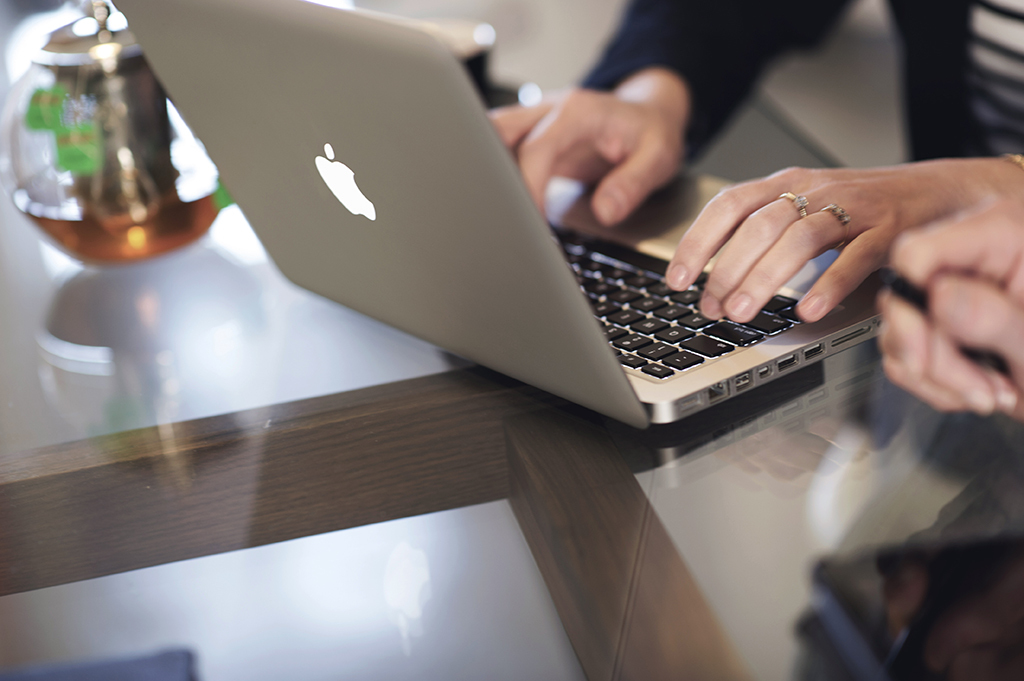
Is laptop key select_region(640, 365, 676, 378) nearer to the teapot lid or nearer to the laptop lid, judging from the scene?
the laptop lid


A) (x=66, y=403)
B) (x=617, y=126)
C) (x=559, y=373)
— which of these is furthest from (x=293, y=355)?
(x=617, y=126)

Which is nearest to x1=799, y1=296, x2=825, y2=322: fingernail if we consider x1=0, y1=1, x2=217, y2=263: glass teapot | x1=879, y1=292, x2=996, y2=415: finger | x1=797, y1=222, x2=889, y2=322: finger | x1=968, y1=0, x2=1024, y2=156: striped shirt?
x1=797, y1=222, x2=889, y2=322: finger

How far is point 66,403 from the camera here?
62 centimetres

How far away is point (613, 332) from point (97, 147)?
484 millimetres

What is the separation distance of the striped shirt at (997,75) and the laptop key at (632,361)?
2.46 feet

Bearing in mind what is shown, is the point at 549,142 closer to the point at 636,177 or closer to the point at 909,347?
the point at 636,177

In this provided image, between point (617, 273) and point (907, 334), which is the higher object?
point (907, 334)

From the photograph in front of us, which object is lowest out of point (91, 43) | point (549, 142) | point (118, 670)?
point (118, 670)

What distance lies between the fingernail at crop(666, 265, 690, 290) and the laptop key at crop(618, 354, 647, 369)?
0.19 feet

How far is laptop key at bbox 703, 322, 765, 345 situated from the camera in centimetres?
53

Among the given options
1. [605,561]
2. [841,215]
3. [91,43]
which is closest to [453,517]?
[605,561]

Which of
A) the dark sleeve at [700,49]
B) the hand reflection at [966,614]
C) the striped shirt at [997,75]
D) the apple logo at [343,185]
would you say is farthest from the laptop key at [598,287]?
the striped shirt at [997,75]

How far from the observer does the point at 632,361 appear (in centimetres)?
52

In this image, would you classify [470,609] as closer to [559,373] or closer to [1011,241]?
[559,373]
